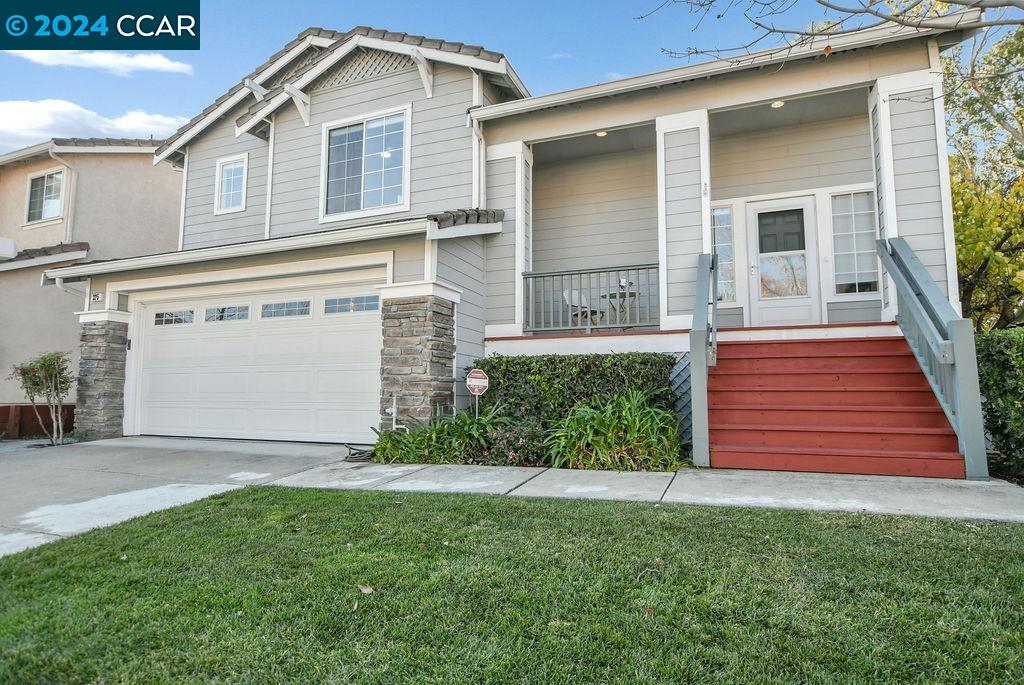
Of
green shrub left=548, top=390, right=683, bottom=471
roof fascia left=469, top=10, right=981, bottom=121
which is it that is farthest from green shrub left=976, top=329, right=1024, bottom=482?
roof fascia left=469, top=10, right=981, bottom=121

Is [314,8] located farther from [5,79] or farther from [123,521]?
[123,521]

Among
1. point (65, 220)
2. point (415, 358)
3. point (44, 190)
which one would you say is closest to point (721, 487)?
point (415, 358)

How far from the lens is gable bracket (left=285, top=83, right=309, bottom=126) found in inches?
338

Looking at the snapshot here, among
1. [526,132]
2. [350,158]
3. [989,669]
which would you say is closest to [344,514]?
[989,669]

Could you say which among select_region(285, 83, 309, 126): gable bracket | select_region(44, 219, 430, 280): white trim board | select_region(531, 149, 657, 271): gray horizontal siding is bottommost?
select_region(44, 219, 430, 280): white trim board

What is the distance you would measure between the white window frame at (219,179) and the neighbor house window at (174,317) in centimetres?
215

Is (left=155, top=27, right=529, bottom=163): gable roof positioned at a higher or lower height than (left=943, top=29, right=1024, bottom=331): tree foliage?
higher

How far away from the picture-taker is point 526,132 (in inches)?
298

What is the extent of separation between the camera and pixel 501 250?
295 inches

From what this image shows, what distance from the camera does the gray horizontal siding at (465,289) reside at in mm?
6539

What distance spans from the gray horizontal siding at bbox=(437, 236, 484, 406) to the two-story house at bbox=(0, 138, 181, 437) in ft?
24.3

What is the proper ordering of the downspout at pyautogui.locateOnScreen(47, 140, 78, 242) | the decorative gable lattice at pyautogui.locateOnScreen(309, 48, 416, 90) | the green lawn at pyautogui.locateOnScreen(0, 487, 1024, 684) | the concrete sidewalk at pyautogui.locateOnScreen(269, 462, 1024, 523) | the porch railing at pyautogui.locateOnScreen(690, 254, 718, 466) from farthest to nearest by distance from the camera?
the downspout at pyautogui.locateOnScreen(47, 140, 78, 242)
the decorative gable lattice at pyautogui.locateOnScreen(309, 48, 416, 90)
the porch railing at pyautogui.locateOnScreen(690, 254, 718, 466)
the concrete sidewalk at pyautogui.locateOnScreen(269, 462, 1024, 523)
the green lawn at pyautogui.locateOnScreen(0, 487, 1024, 684)

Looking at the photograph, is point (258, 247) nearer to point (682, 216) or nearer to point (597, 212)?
point (597, 212)

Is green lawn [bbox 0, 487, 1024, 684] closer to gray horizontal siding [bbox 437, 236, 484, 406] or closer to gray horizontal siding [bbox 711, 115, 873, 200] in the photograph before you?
gray horizontal siding [bbox 437, 236, 484, 406]
